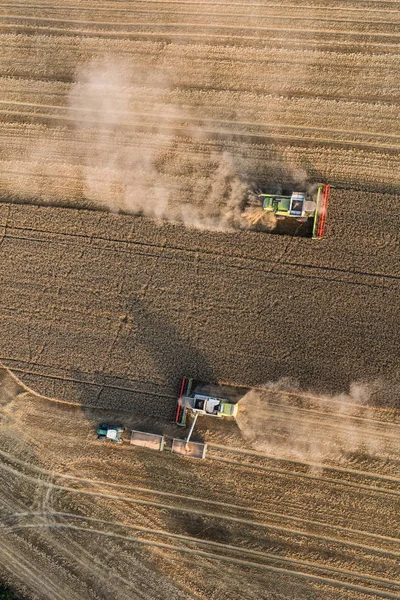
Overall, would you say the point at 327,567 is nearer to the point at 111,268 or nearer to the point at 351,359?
the point at 351,359

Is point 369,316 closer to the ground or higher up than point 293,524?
higher up

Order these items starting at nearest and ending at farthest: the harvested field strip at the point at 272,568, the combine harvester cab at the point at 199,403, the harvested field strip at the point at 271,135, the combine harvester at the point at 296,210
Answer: the combine harvester cab at the point at 199,403, the harvested field strip at the point at 272,568, the combine harvester at the point at 296,210, the harvested field strip at the point at 271,135

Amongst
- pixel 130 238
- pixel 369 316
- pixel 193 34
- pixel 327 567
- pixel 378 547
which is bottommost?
pixel 327 567

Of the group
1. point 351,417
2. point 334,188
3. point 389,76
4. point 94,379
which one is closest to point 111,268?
point 94,379

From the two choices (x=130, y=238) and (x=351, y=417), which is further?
(x=130, y=238)

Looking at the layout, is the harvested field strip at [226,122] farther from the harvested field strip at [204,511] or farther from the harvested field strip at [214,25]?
the harvested field strip at [204,511]

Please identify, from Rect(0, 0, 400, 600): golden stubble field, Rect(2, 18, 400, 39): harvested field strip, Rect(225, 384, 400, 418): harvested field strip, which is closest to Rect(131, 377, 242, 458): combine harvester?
Rect(0, 0, 400, 600): golden stubble field

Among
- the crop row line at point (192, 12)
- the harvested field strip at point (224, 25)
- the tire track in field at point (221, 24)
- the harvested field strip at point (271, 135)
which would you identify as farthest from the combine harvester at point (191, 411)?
the crop row line at point (192, 12)
